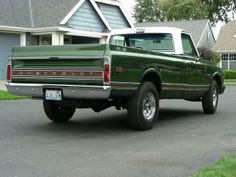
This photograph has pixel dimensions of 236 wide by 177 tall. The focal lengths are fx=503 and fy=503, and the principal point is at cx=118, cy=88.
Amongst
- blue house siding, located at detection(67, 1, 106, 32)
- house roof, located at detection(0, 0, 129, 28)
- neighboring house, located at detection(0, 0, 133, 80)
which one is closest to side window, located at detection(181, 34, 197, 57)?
neighboring house, located at detection(0, 0, 133, 80)

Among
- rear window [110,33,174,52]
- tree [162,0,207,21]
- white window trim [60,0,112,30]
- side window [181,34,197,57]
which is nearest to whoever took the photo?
rear window [110,33,174,52]

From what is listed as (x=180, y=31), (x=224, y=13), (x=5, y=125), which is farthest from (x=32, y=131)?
(x=224, y=13)

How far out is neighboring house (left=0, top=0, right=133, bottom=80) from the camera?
2530 centimetres

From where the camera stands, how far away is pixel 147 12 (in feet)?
245

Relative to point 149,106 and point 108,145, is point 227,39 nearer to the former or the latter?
point 149,106

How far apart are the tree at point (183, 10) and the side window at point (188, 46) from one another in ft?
159

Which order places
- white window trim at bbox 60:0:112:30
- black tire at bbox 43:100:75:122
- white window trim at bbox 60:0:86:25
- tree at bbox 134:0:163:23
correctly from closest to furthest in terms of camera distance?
black tire at bbox 43:100:75:122 < white window trim at bbox 60:0:86:25 < white window trim at bbox 60:0:112:30 < tree at bbox 134:0:163:23

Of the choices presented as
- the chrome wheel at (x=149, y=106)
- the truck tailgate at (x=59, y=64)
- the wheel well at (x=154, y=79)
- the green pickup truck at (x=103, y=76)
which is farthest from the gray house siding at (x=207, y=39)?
the truck tailgate at (x=59, y=64)

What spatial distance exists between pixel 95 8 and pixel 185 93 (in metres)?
18.5

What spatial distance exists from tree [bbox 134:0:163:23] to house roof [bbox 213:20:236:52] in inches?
776

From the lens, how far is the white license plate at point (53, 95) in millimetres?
8398

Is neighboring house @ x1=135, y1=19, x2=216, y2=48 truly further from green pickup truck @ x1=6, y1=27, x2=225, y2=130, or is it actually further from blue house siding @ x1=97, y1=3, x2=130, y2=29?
green pickup truck @ x1=6, y1=27, x2=225, y2=130

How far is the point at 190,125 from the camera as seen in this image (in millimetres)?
10094

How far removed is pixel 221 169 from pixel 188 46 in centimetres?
572
